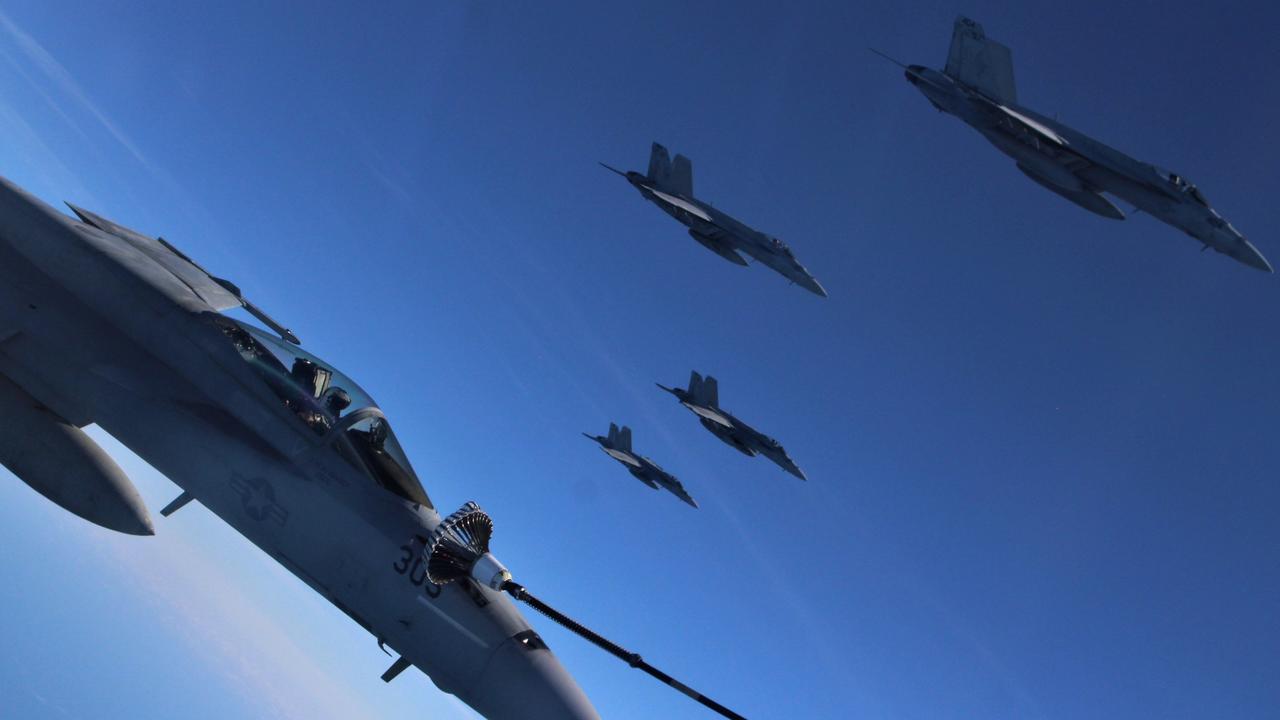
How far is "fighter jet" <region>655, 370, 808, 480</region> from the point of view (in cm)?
4609

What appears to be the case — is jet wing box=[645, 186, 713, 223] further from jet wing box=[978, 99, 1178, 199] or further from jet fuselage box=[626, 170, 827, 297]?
jet wing box=[978, 99, 1178, 199]

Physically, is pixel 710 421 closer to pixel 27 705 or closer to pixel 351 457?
pixel 351 457

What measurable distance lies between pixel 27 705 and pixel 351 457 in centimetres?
22408

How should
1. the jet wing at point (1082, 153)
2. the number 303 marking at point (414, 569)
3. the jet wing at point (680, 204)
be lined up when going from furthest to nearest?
1. the jet wing at point (680, 204)
2. the jet wing at point (1082, 153)
3. the number 303 marking at point (414, 569)

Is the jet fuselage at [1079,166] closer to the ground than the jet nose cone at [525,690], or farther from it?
farther from it

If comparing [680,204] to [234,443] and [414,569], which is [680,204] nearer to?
[234,443]

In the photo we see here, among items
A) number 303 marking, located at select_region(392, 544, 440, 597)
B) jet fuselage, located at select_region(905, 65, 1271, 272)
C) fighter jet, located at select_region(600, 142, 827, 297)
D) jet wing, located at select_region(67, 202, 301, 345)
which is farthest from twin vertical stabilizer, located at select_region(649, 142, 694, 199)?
number 303 marking, located at select_region(392, 544, 440, 597)

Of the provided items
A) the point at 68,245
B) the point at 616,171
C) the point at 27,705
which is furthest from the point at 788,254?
the point at 27,705

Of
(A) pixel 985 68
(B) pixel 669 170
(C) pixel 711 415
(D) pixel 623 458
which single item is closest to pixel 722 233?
(B) pixel 669 170

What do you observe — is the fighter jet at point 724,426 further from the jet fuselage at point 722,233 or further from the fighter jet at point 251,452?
the fighter jet at point 251,452

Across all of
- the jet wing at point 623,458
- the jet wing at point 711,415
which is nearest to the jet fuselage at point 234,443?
the jet wing at point 711,415

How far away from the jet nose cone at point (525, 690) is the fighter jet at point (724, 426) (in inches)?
1561

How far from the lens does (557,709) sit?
5.78m

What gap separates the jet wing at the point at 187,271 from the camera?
1101cm
